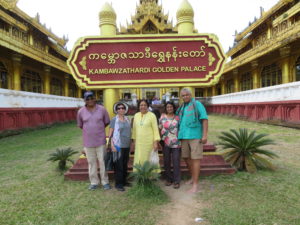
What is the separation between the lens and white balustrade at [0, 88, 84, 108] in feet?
28.2

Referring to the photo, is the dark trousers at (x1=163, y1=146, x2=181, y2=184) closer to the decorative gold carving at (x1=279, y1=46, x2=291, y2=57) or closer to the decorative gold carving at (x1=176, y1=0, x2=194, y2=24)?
the decorative gold carving at (x1=176, y1=0, x2=194, y2=24)

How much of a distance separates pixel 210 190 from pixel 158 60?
231 cm

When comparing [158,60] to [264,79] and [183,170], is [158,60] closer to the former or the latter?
[183,170]

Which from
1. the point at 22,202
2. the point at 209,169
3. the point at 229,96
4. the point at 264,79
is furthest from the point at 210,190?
the point at 264,79

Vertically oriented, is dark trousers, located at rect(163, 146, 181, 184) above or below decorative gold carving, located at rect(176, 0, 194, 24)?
below

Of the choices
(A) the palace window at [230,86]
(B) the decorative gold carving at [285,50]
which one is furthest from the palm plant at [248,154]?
(A) the palace window at [230,86]

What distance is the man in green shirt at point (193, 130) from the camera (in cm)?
305

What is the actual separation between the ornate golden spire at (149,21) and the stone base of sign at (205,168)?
27.3 meters

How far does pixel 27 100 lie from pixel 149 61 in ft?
28.4

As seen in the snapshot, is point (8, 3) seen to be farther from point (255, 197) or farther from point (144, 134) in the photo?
point (255, 197)

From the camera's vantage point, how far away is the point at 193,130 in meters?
3.06

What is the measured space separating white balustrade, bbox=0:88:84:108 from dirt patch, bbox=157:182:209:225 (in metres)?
8.32

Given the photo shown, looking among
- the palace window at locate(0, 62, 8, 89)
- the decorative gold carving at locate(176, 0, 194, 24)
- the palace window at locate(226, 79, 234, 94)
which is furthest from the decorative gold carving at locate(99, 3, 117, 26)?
the palace window at locate(226, 79, 234, 94)

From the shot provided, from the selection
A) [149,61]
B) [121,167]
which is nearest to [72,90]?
[149,61]
